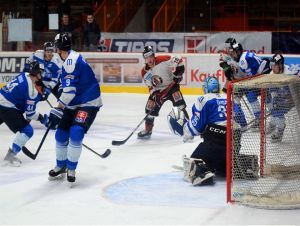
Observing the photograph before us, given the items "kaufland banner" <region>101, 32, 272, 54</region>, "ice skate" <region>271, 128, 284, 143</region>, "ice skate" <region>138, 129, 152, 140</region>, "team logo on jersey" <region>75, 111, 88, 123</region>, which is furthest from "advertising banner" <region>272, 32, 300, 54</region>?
"team logo on jersey" <region>75, 111, 88, 123</region>

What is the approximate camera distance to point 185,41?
12.2m

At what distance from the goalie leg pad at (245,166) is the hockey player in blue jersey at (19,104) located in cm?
203

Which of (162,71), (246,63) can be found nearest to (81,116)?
(162,71)

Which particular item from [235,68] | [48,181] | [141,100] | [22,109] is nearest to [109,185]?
[48,181]

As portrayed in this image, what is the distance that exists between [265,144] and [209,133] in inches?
18.4

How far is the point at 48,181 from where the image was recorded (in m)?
5.50

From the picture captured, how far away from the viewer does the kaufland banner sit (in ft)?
38.8

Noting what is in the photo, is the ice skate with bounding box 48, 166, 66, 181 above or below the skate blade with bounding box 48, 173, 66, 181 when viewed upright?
above

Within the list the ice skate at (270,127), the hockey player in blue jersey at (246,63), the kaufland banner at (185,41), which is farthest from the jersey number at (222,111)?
the kaufland banner at (185,41)

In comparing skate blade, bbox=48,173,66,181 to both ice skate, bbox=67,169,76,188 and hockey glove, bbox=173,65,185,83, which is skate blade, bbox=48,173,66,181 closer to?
ice skate, bbox=67,169,76,188

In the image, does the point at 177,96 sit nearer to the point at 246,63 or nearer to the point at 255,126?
the point at 246,63

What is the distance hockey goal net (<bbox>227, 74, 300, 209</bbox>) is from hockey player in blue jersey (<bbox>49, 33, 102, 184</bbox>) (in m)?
1.09

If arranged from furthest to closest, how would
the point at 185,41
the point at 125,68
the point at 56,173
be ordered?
the point at 185,41
the point at 125,68
the point at 56,173

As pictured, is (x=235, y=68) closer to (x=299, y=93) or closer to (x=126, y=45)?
(x=299, y=93)
